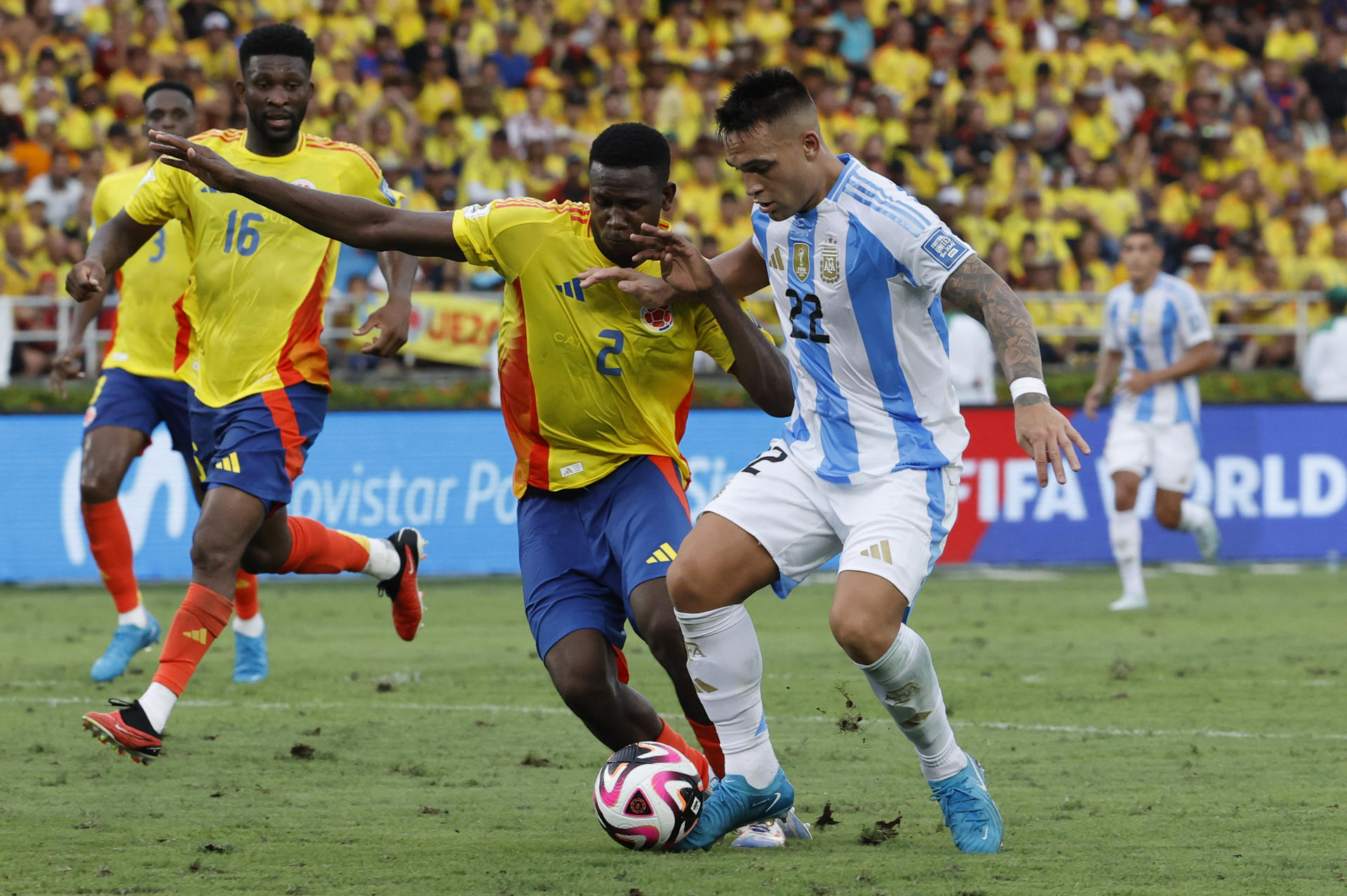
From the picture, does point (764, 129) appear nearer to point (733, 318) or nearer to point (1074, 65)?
point (733, 318)

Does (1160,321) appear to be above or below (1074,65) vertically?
below

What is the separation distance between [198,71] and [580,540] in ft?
41.2

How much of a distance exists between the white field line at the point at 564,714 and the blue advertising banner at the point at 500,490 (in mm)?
5222

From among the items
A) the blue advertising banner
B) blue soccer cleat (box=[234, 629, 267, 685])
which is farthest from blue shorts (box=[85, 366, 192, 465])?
the blue advertising banner

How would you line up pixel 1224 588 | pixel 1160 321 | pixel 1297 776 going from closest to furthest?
pixel 1297 776, pixel 1160 321, pixel 1224 588

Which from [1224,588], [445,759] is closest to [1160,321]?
[1224,588]

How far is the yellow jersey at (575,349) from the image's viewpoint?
5.14 m

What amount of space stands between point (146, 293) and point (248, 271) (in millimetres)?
2018

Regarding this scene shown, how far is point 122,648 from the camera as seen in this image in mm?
8289

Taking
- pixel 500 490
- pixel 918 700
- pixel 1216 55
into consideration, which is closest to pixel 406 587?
pixel 918 700

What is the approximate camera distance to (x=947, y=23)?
69.7ft

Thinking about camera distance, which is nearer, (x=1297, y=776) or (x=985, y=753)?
(x=1297, y=776)

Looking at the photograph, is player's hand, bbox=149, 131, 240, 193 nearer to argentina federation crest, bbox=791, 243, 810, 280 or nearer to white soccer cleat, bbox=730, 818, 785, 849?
argentina federation crest, bbox=791, 243, 810, 280

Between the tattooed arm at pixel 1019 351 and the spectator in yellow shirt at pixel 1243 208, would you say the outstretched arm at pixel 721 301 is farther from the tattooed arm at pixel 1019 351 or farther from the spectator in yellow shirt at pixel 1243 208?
the spectator in yellow shirt at pixel 1243 208
